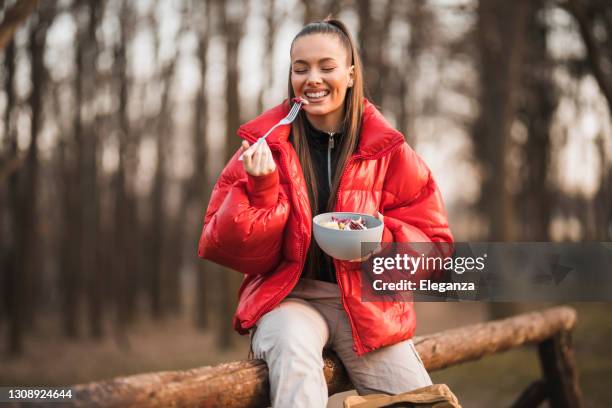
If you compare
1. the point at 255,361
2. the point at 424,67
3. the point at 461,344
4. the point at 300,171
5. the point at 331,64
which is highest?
the point at 424,67

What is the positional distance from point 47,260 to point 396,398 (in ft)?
63.2

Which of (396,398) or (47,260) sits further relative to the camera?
(47,260)

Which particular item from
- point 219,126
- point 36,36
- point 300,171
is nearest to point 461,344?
point 300,171

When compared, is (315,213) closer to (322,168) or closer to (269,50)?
(322,168)

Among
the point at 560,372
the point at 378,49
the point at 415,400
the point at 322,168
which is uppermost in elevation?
the point at 378,49

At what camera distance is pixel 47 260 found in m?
19.2

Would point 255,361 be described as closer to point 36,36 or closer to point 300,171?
point 300,171

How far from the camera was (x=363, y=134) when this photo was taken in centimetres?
255

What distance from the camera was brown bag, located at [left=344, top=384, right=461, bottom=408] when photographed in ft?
7.09

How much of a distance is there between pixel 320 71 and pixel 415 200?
2.33 feet

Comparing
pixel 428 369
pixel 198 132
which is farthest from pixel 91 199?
pixel 428 369

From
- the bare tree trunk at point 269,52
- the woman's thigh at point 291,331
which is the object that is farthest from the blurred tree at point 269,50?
the woman's thigh at point 291,331

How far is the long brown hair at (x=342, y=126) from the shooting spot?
2473 millimetres

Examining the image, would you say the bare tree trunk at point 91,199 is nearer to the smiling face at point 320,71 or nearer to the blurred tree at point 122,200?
the blurred tree at point 122,200
